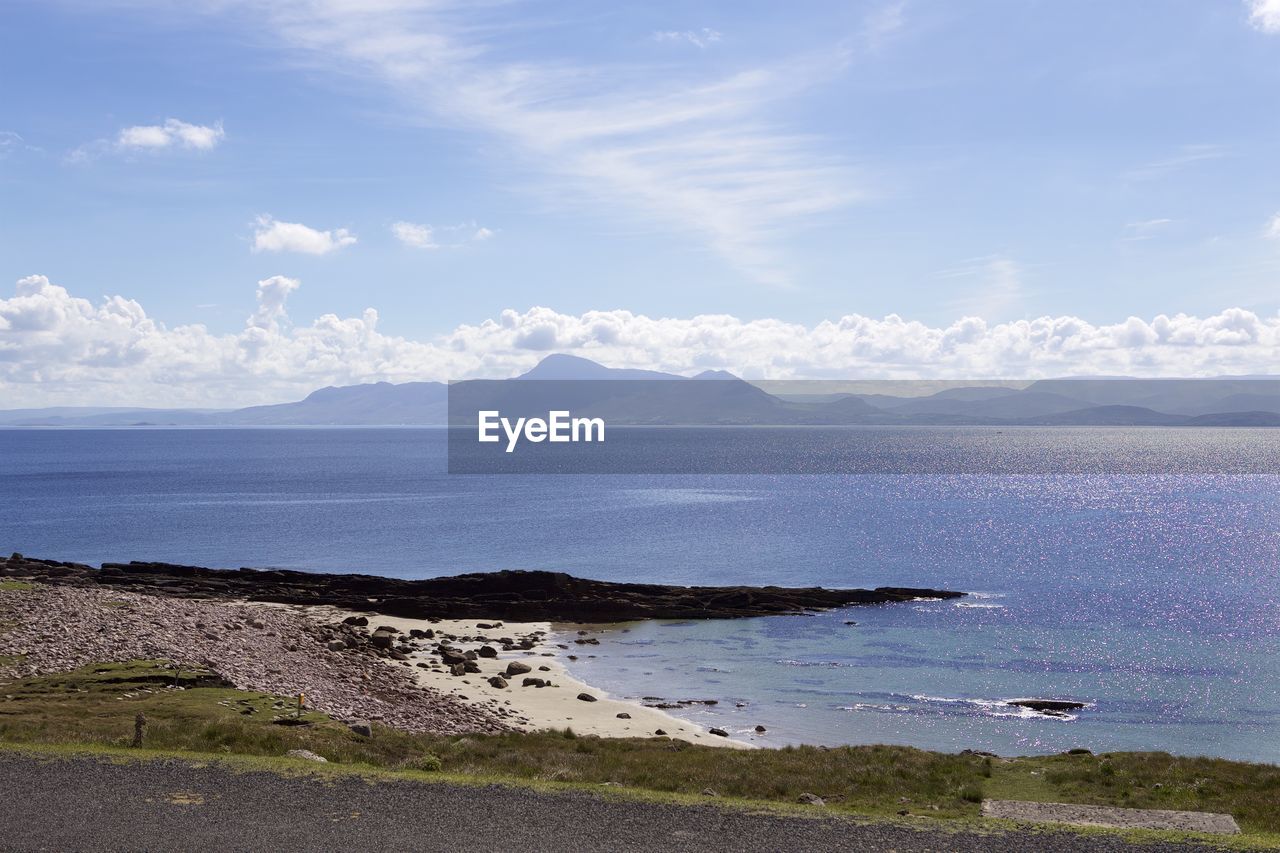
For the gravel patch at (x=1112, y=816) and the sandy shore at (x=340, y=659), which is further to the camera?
the sandy shore at (x=340, y=659)

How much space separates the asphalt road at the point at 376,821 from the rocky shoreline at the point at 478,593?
42.0m

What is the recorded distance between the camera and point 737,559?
90000 mm

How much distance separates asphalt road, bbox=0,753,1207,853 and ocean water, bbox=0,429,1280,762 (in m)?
19.0

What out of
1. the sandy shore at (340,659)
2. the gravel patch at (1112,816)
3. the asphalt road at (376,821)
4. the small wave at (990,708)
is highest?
the asphalt road at (376,821)

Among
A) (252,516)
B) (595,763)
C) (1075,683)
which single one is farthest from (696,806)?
(252,516)

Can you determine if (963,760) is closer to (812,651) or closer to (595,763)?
(595,763)

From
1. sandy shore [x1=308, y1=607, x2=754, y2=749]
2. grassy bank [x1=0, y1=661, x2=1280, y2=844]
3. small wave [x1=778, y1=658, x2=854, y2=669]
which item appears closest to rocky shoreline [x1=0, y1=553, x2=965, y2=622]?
sandy shore [x1=308, y1=607, x2=754, y2=749]

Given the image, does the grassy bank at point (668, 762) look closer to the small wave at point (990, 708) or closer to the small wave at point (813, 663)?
the small wave at point (990, 708)

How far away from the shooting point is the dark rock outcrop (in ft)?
209

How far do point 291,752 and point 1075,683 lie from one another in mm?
37364

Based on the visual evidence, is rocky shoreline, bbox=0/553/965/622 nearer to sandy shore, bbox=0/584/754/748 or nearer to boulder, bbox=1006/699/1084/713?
sandy shore, bbox=0/584/754/748

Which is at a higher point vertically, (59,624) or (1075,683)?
(59,624)

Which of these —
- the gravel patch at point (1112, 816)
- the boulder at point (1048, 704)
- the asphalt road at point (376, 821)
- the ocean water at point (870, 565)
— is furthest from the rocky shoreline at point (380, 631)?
the gravel patch at point (1112, 816)

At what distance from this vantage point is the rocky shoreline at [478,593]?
2507 inches
